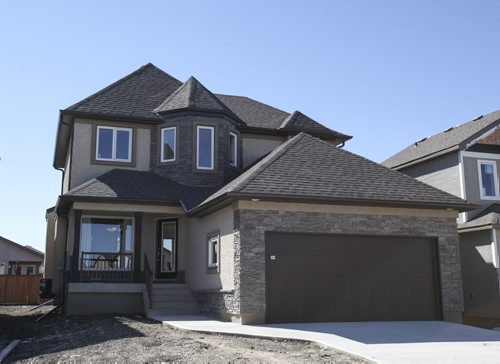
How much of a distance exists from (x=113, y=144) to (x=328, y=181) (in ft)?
26.7

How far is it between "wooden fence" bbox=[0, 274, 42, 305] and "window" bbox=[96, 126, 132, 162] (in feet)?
34.5

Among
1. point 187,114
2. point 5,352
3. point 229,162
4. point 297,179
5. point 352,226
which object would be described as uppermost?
point 187,114

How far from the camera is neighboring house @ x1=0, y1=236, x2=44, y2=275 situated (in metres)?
40.0

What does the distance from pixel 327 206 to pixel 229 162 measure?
6.11m

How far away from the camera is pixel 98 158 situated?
1864cm

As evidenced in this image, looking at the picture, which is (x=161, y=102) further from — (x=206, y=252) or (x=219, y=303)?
(x=219, y=303)

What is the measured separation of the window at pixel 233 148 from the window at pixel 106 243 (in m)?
4.16

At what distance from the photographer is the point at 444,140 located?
68.4 feet

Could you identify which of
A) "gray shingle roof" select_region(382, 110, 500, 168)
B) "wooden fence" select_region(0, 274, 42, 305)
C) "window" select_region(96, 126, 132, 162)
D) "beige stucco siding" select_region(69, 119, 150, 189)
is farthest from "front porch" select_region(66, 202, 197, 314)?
"gray shingle roof" select_region(382, 110, 500, 168)

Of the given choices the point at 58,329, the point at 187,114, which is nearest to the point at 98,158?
the point at 187,114

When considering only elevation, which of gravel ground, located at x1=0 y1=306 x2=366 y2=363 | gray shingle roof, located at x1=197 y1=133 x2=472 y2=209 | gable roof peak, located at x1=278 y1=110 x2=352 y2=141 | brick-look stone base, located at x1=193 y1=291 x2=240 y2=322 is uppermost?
gable roof peak, located at x1=278 y1=110 x2=352 y2=141

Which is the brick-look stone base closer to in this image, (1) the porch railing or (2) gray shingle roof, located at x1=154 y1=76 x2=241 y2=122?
(1) the porch railing

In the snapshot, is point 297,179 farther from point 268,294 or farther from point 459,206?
point 459,206

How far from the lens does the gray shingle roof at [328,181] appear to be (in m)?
13.6
